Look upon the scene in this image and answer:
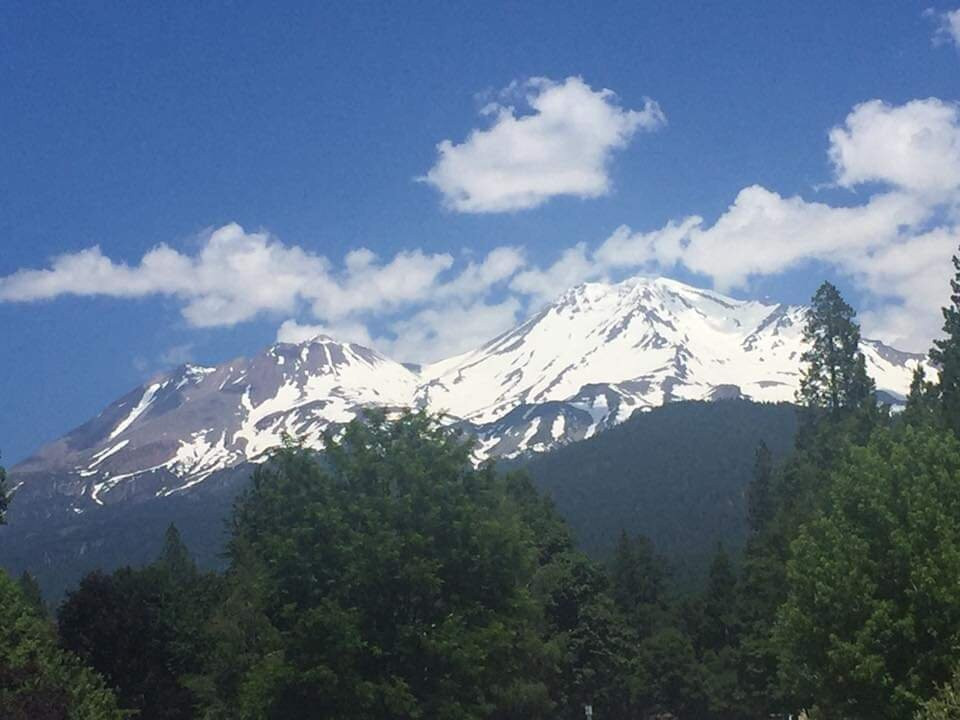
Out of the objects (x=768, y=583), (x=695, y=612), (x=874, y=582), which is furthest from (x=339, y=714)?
(x=695, y=612)

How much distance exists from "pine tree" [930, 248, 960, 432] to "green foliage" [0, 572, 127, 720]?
92.9 feet

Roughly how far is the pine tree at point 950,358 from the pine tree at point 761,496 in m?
25.0

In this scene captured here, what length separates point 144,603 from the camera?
1539 inches

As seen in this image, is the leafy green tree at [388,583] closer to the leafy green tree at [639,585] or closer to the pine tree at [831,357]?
the pine tree at [831,357]

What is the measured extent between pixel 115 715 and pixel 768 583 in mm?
28118

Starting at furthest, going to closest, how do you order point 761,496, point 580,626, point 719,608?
point 761,496 < point 719,608 < point 580,626

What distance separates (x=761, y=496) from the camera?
248 ft

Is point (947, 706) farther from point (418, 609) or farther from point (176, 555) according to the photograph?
point (176, 555)

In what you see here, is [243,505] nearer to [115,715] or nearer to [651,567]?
[115,715]

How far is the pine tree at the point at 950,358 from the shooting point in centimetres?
4000

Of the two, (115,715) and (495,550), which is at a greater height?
(495,550)

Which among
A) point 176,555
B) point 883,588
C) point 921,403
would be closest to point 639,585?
point 921,403

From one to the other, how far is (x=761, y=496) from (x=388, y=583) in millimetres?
52835

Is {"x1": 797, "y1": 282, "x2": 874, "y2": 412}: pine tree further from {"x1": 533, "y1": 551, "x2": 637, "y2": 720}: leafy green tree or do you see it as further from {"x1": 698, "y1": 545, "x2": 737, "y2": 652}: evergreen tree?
{"x1": 698, "y1": 545, "x2": 737, "y2": 652}: evergreen tree
